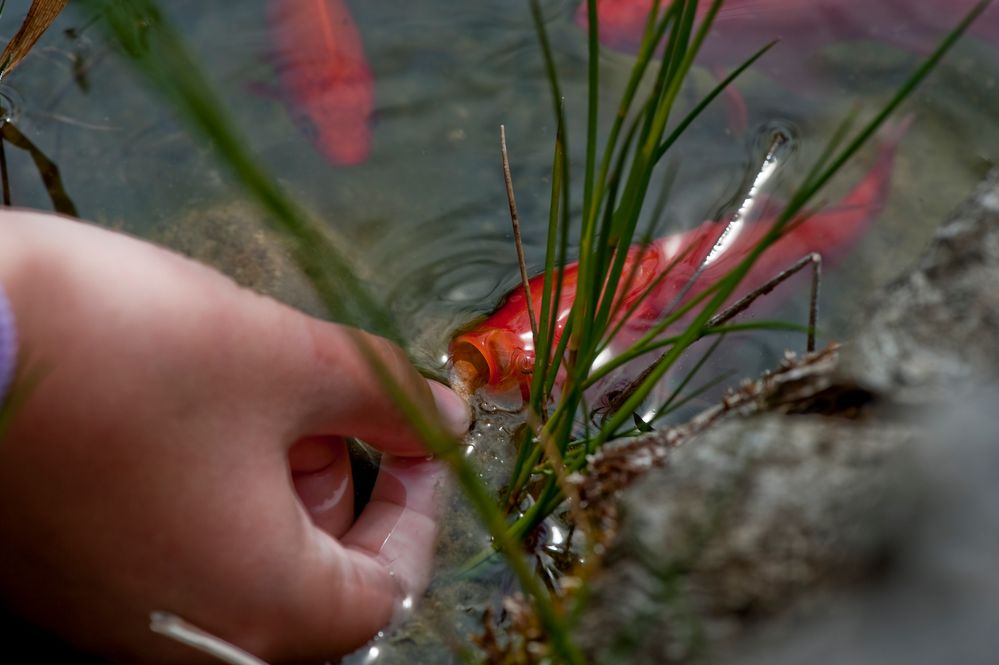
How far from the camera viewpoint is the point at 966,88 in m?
2.71

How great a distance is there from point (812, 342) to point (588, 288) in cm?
46

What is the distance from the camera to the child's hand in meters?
1.31

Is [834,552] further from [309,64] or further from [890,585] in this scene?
[309,64]

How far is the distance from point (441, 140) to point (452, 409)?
89cm

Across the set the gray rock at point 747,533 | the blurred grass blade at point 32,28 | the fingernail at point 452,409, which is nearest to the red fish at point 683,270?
the fingernail at point 452,409

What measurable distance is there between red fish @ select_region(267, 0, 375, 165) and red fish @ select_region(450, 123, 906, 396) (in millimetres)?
656

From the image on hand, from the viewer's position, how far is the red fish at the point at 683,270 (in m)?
2.16

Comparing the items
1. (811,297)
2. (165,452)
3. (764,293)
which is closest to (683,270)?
(764,293)

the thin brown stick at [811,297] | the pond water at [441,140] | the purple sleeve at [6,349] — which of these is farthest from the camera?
the pond water at [441,140]

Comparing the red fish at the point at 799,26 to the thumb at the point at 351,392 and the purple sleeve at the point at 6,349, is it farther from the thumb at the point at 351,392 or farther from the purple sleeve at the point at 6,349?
the purple sleeve at the point at 6,349

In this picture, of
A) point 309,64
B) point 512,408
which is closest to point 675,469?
point 512,408

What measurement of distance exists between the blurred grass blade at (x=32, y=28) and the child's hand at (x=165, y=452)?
3.64 feet

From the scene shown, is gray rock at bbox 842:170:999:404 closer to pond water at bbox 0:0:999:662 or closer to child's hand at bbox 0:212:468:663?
child's hand at bbox 0:212:468:663

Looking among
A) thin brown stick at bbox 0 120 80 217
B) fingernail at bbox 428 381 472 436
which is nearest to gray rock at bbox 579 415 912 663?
fingernail at bbox 428 381 472 436
